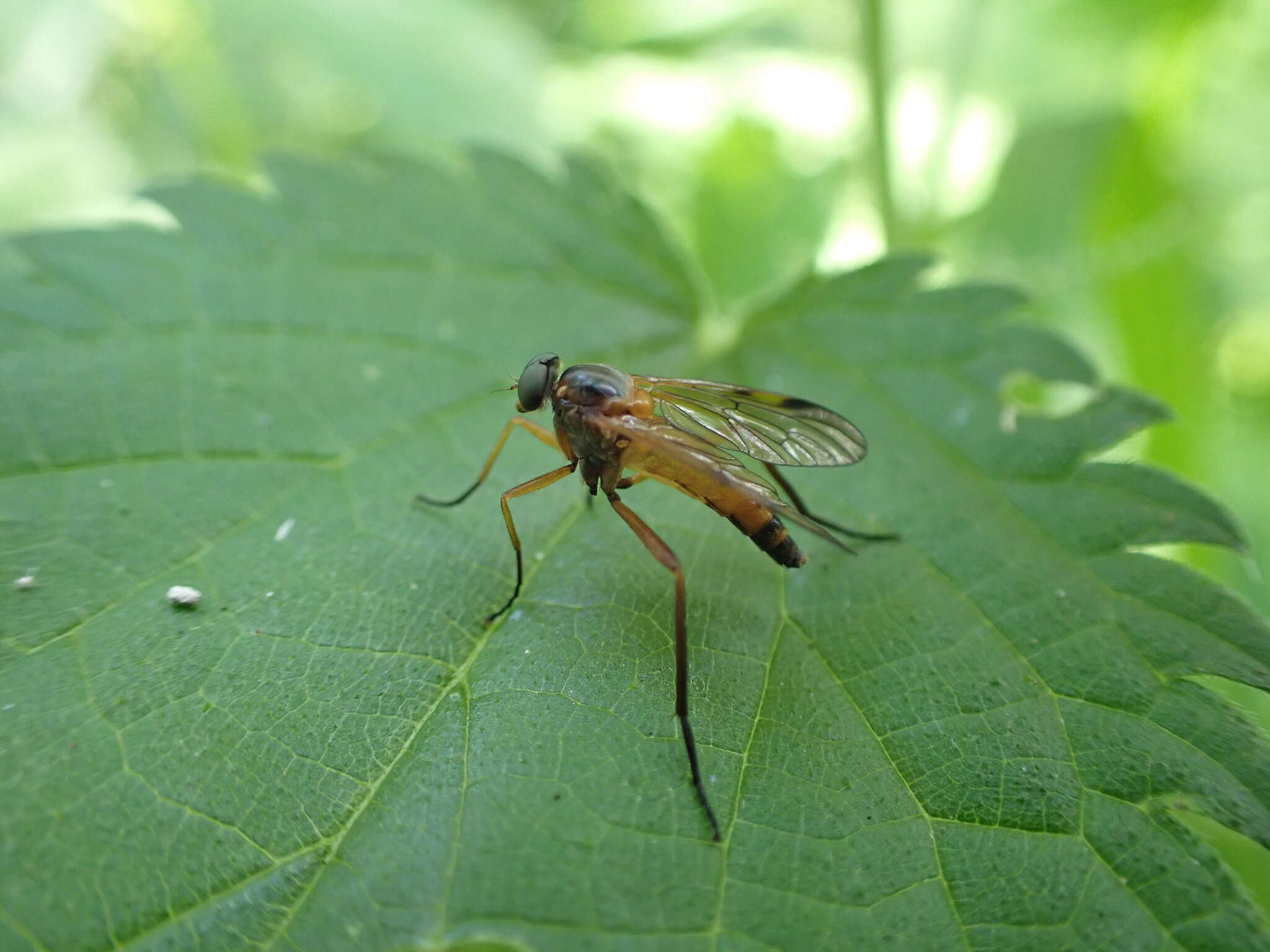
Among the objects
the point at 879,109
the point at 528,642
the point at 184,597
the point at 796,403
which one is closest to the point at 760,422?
the point at 796,403

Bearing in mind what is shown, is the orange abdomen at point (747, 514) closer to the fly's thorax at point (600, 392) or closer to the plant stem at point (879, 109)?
the fly's thorax at point (600, 392)

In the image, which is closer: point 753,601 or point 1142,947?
point 1142,947

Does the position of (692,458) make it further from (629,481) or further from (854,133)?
(854,133)

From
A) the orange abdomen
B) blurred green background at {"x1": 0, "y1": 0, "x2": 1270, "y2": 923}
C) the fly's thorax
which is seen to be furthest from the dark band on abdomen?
blurred green background at {"x1": 0, "y1": 0, "x2": 1270, "y2": 923}

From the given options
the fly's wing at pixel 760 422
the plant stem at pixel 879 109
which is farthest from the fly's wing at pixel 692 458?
the plant stem at pixel 879 109

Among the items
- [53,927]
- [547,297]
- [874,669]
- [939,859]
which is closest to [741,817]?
[939,859]

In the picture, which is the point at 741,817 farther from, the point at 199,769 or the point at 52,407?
the point at 52,407

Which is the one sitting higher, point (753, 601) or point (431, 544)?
point (753, 601)
